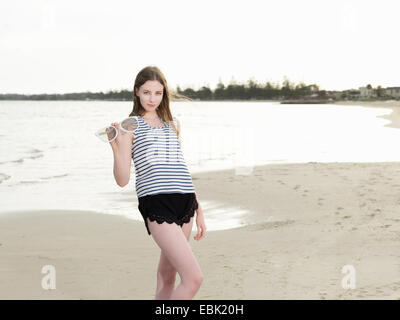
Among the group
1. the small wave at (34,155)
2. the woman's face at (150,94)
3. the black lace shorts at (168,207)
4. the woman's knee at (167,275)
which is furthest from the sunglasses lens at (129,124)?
the small wave at (34,155)

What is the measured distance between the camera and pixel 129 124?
3.06m

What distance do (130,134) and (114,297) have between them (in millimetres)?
2418

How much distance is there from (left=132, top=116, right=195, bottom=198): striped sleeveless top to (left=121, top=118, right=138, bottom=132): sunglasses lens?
27 millimetres

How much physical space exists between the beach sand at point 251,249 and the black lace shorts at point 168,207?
193cm

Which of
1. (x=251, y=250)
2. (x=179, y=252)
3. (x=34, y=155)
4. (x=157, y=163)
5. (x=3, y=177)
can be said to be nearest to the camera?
(x=179, y=252)

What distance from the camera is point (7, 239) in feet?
25.5

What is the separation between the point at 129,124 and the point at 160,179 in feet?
1.25

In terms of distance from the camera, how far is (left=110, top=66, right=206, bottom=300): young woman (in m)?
2.93

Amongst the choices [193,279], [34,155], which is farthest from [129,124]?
[34,155]

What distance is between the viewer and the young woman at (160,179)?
2.93 m

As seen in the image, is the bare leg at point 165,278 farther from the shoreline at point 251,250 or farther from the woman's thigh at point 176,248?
the shoreline at point 251,250

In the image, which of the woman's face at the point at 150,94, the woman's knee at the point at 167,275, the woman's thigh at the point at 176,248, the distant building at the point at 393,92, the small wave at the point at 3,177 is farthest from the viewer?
the distant building at the point at 393,92

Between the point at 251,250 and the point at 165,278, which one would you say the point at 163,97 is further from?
the point at 251,250
